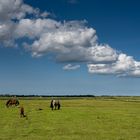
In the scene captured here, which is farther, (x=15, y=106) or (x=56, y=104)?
(x=15, y=106)

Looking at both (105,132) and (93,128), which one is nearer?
(105,132)

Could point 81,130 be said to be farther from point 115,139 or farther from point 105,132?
point 115,139

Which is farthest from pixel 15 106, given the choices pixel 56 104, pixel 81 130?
pixel 81 130

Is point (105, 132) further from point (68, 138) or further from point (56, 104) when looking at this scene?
point (56, 104)

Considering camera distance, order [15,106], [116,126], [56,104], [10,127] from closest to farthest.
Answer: [10,127] < [116,126] < [56,104] < [15,106]

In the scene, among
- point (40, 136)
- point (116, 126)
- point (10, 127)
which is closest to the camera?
point (40, 136)

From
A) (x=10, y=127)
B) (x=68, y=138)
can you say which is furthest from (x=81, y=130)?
(x=10, y=127)

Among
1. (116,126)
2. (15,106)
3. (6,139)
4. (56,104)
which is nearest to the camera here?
(6,139)

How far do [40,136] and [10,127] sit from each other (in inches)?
206

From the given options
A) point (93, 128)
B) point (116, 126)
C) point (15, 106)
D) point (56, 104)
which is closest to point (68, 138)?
point (93, 128)

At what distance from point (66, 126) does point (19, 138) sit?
754 cm

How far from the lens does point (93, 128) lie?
29.3 m

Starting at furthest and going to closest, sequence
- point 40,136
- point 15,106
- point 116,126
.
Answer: point 15,106 → point 116,126 → point 40,136

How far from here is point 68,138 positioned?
24.0m
